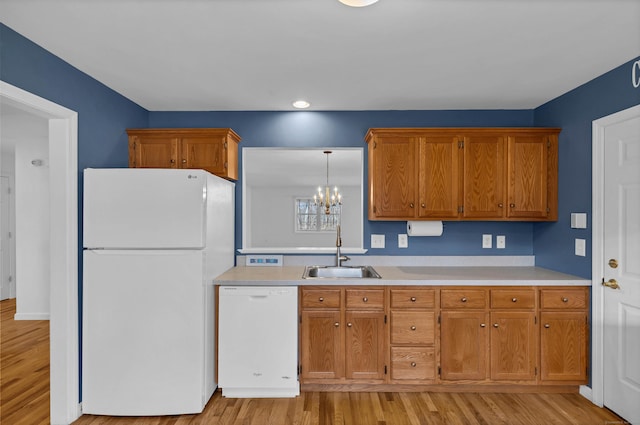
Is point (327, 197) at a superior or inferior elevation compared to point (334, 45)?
inferior

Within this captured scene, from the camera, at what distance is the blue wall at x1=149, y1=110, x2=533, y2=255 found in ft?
10.4

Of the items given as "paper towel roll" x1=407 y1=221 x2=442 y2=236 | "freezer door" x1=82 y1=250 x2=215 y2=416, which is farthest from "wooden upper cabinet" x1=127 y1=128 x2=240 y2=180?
"paper towel roll" x1=407 y1=221 x2=442 y2=236

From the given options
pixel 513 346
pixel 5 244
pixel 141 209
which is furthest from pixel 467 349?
pixel 5 244

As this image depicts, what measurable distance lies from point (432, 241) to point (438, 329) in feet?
2.93

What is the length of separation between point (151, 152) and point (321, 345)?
215cm

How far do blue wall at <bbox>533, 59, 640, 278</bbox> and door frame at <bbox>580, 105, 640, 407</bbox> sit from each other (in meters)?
0.06

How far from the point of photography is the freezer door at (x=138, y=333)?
2.25m

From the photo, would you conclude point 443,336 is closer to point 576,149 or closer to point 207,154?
point 576,149

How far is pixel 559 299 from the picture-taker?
252cm

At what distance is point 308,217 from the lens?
5078 mm

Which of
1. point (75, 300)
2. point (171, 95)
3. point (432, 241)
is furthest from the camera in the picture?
point (432, 241)

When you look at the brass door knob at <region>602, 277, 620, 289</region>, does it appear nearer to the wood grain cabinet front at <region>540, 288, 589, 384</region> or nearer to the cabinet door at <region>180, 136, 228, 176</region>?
the wood grain cabinet front at <region>540, 288, 589, 384</region>

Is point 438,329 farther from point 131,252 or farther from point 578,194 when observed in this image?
point 131,252

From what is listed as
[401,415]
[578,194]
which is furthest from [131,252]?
[578,194]
